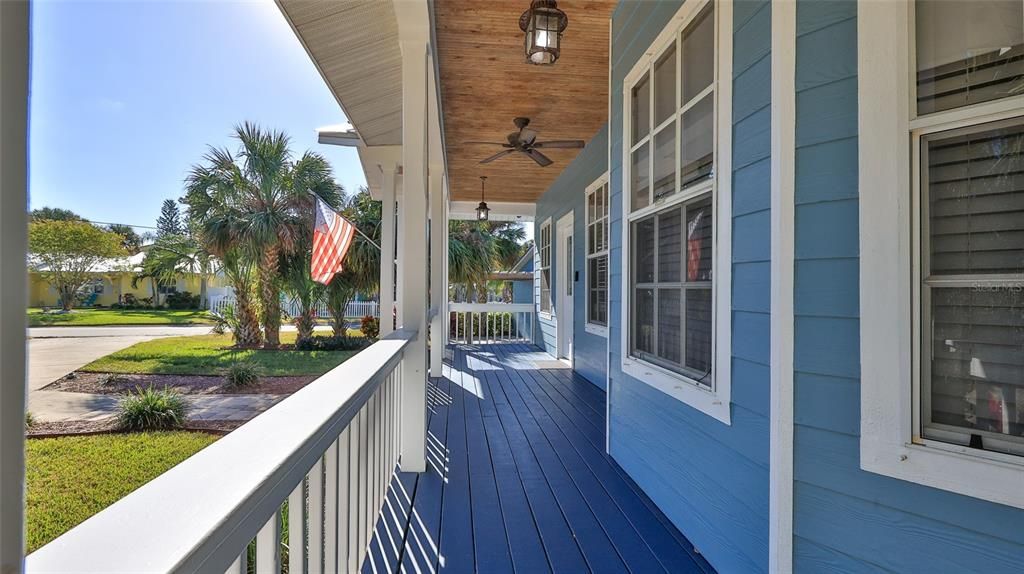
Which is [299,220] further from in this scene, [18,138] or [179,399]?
[18,138]

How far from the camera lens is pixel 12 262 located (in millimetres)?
353

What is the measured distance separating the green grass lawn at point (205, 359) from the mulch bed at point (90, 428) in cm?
171

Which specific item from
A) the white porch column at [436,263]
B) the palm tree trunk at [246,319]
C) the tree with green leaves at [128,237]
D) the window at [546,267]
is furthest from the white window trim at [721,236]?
the palm tree trunk at [246,319]

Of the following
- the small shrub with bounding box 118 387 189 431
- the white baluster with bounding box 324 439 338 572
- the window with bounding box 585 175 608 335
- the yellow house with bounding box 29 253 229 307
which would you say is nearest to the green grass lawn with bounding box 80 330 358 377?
the small shrub with bounding box 118 387 189 431

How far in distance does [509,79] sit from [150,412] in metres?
4.88

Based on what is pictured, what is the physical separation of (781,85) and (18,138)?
171 centimetres

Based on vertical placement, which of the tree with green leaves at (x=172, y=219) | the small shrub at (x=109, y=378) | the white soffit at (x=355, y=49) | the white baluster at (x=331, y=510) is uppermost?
the white soffit at (x=355, y=49)

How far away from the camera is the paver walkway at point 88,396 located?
3426 mm

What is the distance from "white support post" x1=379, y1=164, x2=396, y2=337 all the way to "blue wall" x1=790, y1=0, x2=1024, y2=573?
4557mm

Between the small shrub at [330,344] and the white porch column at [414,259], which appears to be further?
the small shrub at [330,344]

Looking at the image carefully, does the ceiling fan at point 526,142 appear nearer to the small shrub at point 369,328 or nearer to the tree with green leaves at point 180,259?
the tree with green leaves at point 180,259

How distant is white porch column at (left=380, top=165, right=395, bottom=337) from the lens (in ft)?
17.7

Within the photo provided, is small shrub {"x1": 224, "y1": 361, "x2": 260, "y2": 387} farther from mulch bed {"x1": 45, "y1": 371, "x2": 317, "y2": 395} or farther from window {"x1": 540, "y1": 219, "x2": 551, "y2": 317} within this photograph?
window {"x1": 540, "y1": 219, "x2": 551, "y2": 317}

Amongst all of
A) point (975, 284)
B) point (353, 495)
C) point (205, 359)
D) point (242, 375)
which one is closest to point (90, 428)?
point (242, 375)
